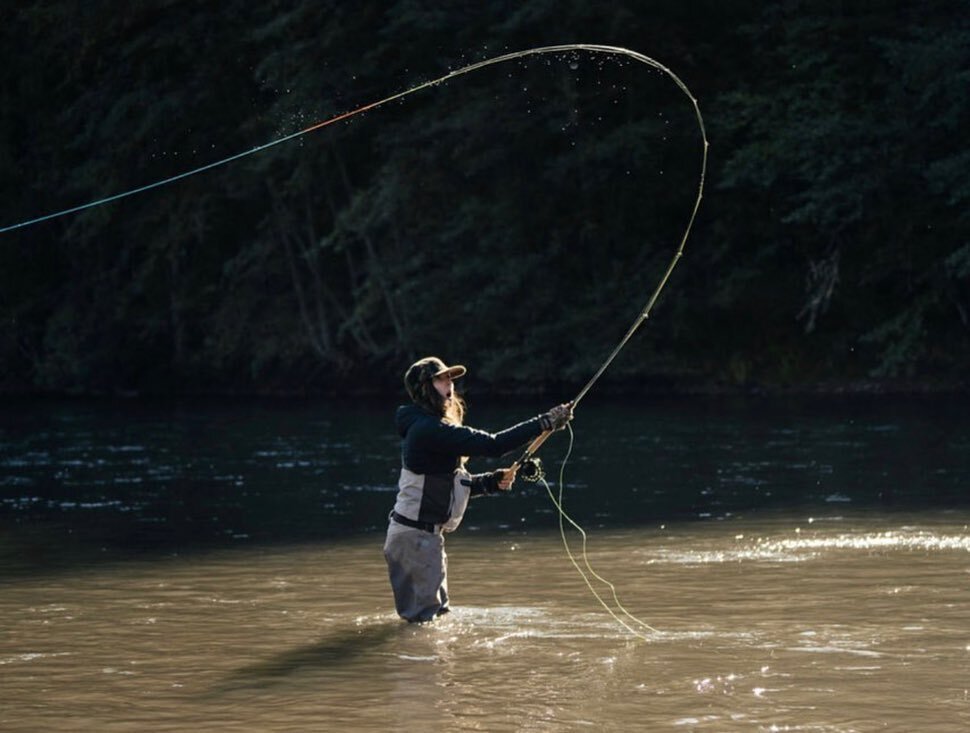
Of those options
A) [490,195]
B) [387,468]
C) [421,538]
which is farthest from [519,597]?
[490,195]

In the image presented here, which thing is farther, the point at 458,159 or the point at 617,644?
the point at 458,159

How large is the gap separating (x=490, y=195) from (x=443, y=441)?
24.5 m

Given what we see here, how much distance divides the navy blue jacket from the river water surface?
0.88 metres

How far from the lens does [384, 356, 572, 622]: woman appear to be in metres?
10.3

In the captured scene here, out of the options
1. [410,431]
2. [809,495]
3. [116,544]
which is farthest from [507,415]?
[410,431]

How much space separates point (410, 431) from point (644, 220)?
24.1 metres

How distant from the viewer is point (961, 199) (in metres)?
30.5

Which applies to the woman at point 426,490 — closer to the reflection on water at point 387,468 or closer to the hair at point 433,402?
the hair at point 433,402

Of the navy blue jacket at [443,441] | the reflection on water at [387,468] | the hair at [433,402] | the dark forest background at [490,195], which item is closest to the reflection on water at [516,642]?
the navy blue jacket at [443,441]

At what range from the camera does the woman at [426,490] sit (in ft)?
33.9

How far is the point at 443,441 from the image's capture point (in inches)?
403

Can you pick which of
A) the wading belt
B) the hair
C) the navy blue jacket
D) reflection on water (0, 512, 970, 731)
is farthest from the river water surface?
the hair

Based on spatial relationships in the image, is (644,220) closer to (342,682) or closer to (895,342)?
(895,342)

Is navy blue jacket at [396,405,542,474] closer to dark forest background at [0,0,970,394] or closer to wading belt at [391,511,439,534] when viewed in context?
wading belt at [391,511,439,534]
